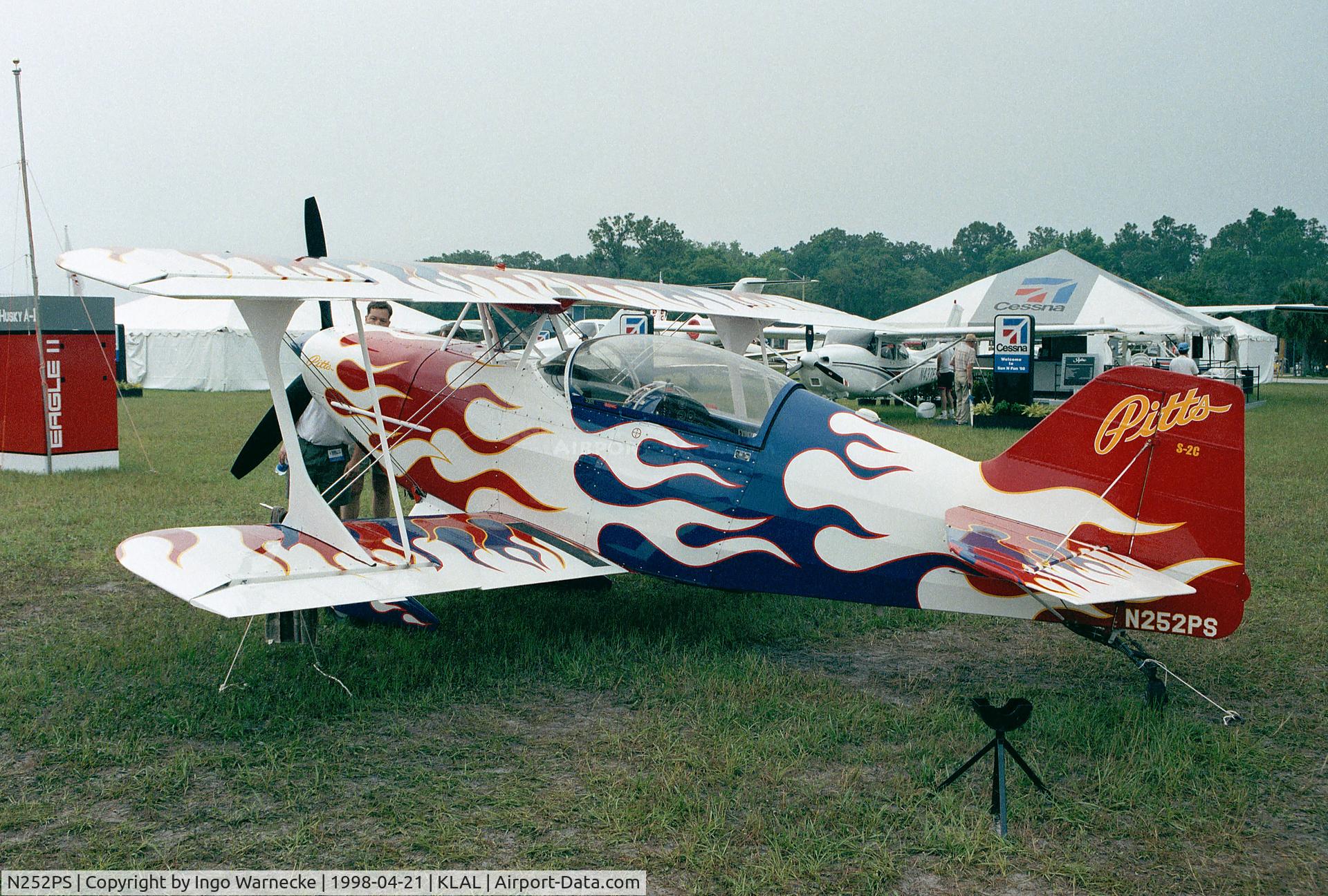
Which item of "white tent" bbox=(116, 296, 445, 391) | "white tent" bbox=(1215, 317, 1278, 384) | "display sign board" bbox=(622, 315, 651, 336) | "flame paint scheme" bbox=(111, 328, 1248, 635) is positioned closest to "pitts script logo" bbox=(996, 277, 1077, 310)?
"display sign board" bbox=(622, 315, 651, 336)

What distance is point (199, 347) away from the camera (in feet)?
98.0

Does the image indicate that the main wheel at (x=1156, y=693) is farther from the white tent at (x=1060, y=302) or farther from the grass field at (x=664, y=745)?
the white tent at (x=1060, y=302)

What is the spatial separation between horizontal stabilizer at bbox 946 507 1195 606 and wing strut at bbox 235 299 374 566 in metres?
2.83

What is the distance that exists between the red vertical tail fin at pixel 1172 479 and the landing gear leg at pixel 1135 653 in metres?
0.10

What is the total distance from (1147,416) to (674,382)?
7.68 feet

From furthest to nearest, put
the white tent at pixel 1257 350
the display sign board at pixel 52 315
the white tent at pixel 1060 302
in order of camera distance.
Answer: the white tent at pixel 1257 350, the white tent at pixel 1060 302, the display sign board at pixel 52 315

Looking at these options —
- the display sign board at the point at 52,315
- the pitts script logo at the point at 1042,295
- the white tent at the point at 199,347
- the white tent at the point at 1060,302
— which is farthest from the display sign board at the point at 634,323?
the pitts script logo at the point at 1042,295

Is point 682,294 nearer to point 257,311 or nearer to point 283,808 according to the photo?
point 257,311

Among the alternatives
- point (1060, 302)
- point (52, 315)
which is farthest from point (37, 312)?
point (1060, 302)

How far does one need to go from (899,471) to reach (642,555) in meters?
1.42

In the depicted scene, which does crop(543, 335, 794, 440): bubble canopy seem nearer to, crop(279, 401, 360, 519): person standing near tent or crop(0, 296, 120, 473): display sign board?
crop(279, 401, 360, 519): person standing near tent

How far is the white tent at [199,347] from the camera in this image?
2964 centimetres

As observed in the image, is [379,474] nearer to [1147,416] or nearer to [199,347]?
[1147,416]

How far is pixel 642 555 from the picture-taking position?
518cm
